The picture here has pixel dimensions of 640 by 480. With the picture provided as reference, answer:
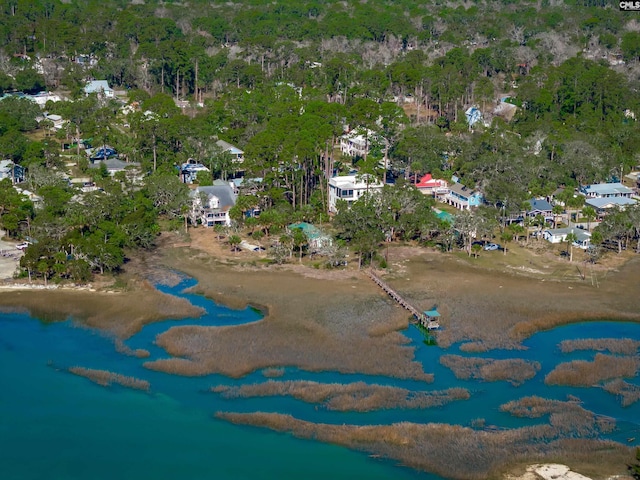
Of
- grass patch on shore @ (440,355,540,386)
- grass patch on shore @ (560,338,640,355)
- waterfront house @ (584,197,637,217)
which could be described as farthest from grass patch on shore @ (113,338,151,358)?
waterfront house @ (584,197,637,217)

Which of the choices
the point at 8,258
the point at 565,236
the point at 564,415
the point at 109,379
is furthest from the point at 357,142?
the point at 564,415

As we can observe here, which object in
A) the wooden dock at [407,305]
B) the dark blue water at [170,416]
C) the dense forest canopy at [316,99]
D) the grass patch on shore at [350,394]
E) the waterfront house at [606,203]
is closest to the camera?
the dark blue water at [170,416]

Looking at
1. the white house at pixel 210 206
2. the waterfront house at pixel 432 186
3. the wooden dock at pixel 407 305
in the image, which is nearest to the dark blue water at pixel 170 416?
the wooden dock at pixel 407 305

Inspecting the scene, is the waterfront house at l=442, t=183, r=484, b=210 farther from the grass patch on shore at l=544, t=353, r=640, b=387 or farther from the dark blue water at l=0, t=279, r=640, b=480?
the grass patch on shore at l=544, t=353, r=640, b=387

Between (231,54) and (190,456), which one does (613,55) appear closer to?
(231,54)

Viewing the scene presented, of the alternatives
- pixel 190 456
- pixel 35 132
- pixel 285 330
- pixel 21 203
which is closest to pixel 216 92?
pixel 35 132

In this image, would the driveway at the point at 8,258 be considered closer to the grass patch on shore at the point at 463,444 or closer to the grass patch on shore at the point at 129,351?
the grass patch on shore at the point at 129,351
